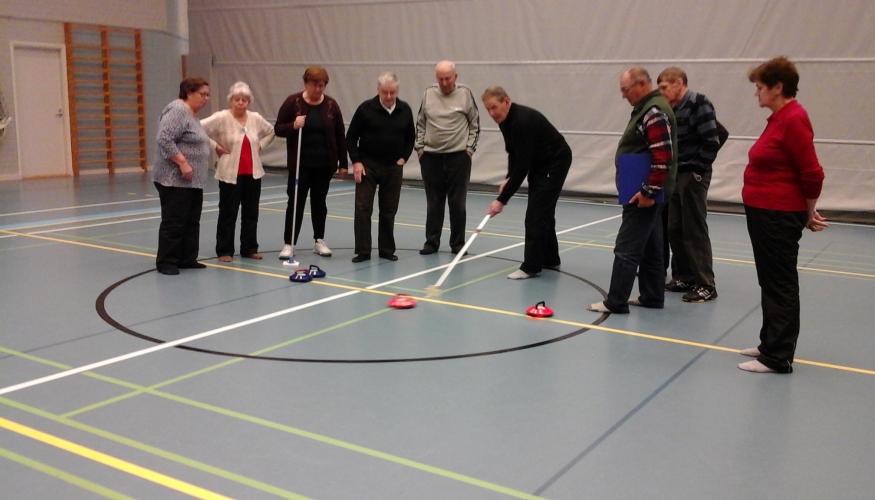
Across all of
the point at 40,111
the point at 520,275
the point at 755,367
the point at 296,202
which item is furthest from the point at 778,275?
the point at 40,111

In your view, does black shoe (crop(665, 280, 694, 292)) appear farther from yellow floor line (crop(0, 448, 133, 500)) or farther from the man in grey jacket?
yellow floor line (crop(0, 448, 133, 500))

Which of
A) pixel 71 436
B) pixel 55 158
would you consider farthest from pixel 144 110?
pixel 71 436

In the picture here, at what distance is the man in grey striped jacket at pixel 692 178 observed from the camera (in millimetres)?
5555

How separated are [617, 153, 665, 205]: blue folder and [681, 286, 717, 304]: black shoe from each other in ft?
3.32

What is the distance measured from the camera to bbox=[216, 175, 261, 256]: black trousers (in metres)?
6.80

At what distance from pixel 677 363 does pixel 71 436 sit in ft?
9.38

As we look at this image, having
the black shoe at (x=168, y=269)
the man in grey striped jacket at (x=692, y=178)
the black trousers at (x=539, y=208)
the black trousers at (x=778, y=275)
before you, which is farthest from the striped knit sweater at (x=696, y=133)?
the black shoe at (x=168, y=269)

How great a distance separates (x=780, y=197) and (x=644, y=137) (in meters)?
1.15

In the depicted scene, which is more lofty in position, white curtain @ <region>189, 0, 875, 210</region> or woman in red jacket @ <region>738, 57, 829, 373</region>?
white curtain @ <region>189, 0, 875, 210</region>

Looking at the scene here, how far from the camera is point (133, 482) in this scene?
282 cm

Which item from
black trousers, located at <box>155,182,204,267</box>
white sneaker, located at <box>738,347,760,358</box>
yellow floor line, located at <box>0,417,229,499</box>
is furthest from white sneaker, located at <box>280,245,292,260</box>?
white sneaker, located at <box>738,347,760,358</box>

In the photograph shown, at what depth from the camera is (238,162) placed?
21.9 ft

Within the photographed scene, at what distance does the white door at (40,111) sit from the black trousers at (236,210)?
27.8ft

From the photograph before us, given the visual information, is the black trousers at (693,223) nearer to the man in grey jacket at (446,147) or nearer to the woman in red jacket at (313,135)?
the man in grey jacket at (446,147)
